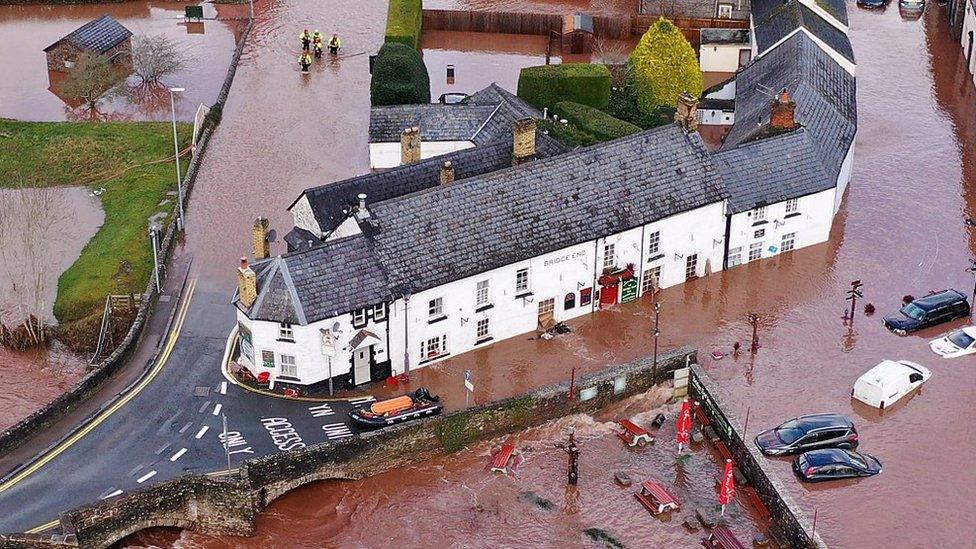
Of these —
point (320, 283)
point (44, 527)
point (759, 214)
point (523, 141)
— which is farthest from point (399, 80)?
point (44, 527)

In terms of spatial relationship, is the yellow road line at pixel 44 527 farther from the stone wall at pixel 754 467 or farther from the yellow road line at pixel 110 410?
the stone wall at pixel 754 467

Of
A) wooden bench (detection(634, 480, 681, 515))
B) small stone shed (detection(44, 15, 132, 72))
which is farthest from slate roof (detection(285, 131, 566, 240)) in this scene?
small stone shed (detection(44, 15, 132, 72))

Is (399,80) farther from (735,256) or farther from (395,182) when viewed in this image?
(735,256)

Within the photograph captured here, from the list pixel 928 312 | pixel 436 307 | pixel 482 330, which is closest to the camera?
pixel 436 307

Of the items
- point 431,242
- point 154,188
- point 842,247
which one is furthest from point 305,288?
point 842,247

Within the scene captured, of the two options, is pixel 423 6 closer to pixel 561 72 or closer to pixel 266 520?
pixel 561 72

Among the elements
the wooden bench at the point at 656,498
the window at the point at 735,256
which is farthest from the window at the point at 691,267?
the wooden bench at the point at 656,498

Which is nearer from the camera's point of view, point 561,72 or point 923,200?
point 923,200
